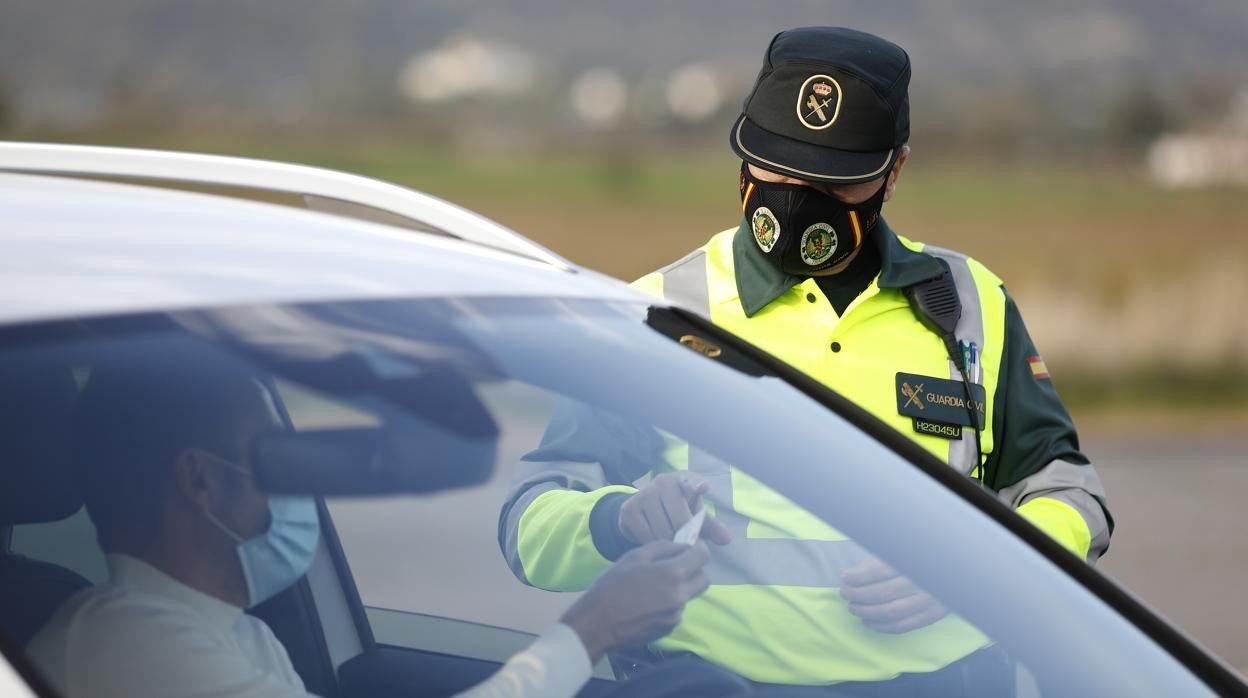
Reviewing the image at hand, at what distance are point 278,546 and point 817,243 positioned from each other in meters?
1.29

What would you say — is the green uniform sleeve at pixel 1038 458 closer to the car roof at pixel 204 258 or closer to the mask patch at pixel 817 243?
the mask patch at pixel 817 243

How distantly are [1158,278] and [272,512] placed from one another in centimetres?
2564

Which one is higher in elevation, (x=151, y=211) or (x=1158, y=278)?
(x=151, y=211)

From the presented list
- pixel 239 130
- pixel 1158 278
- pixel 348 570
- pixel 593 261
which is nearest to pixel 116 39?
pixel 239 130

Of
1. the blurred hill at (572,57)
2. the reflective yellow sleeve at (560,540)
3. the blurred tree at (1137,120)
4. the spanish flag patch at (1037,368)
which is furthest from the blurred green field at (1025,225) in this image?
the reflective yellow sleeve at (560,540)

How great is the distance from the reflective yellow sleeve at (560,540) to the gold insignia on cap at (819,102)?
0.87 meters

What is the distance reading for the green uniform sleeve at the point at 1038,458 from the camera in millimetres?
2510

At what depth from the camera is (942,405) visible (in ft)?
8.43

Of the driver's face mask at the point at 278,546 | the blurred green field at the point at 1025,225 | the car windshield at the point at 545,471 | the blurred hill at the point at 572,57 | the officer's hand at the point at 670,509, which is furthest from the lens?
the blurred hill at the point at 572,57

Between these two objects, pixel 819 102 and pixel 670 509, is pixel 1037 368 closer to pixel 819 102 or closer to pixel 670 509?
pixel 819 102

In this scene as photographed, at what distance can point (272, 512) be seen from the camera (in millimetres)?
1598

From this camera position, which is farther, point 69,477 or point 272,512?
point 272,512

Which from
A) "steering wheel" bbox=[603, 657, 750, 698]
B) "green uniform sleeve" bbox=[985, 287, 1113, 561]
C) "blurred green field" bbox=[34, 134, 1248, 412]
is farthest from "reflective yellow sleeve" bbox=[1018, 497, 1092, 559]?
"blurred green field" bbox=[34, 134, 1248, 412]

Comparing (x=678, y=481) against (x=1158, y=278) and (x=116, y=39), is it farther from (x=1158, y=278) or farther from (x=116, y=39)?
(x=116, y=39)
